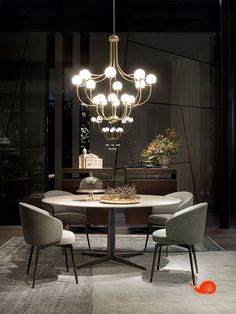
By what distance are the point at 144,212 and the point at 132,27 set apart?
10.8 ft

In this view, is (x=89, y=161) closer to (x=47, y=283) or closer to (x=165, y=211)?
(x=165, y=211)

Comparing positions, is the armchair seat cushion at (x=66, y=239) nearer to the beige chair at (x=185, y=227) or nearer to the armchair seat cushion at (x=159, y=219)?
the beige chair at (x=185, y=227)

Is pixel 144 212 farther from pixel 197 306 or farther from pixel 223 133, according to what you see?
pixel 197 306

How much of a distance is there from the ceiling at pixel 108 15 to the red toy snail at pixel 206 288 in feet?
17.2

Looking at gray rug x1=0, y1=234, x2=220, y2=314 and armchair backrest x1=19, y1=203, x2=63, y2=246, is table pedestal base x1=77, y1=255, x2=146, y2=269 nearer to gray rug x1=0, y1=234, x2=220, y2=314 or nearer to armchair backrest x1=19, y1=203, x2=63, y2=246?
gray rug x1=0, y1=234, x2=220, y2=314

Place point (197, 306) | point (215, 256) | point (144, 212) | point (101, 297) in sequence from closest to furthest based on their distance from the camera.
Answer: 1. point (197, 306)
2. point (101, 297)
3. point (215, 256)
4. point (144, 212)

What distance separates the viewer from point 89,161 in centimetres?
767

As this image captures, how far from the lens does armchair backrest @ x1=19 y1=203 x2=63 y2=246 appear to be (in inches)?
175

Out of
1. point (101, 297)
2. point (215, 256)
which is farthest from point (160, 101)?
point (101, 297)

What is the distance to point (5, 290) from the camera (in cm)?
425

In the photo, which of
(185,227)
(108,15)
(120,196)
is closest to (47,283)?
(120,196)

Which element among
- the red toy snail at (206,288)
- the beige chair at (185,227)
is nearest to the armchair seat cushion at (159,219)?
the beige chair at (185,227)

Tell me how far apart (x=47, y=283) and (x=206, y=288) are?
1.47 meters

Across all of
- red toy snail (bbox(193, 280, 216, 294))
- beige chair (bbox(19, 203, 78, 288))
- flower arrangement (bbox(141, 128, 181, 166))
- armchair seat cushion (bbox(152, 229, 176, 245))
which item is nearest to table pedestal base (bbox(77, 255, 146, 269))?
armchair seat cushion (bbox(152, 229, 176, 245))
